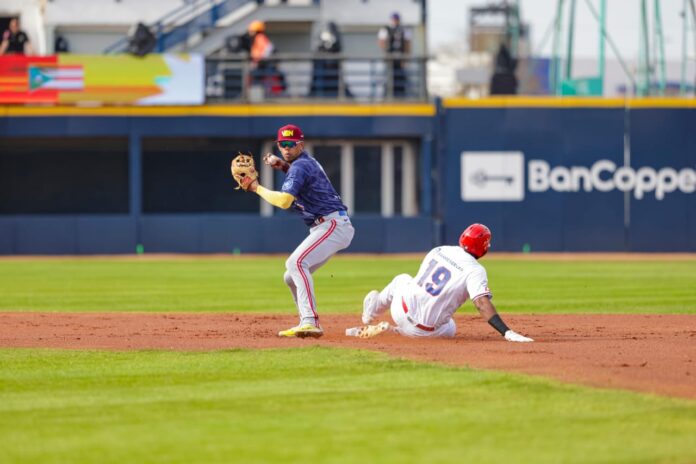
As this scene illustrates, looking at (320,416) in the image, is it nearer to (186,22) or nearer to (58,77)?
(58,77)

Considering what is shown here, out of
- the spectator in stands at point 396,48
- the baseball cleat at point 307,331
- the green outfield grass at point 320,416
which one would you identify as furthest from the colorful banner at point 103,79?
the green outfield grass at point 320,416

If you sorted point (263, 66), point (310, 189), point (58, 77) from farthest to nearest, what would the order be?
point (263, 66) < point (58, 77) < point (310, 189)

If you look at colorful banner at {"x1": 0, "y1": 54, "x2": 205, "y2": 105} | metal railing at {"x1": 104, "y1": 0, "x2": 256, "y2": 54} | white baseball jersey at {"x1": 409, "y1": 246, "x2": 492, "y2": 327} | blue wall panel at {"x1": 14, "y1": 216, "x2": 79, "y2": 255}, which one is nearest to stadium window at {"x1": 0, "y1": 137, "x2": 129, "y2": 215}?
metal railing at {"x1": 104, "y1": 0, "x2": 256, "y2": 54}

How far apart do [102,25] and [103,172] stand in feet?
17.2

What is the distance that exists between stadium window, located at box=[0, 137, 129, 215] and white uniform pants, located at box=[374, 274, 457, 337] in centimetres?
2335

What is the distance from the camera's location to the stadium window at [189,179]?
33.3m

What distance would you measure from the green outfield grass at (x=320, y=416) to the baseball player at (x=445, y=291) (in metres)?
1.25

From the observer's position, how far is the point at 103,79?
3014 cm

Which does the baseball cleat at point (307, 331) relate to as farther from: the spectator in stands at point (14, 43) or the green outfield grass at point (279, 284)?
the spectator in stands at point (14, 43)

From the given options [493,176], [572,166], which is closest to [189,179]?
[493,176]

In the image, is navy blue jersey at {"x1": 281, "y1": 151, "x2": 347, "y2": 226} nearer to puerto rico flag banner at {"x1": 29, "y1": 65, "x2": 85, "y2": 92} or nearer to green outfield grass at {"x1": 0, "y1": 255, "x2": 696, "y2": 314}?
green outfield grass at {"x1": 0, "y1": 255, "x2": 696, "y2": 314}

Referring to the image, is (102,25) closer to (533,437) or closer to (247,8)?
(247,8)

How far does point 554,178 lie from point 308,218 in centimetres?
2020

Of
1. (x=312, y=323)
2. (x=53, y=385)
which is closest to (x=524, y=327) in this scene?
(x=312, y=323)
